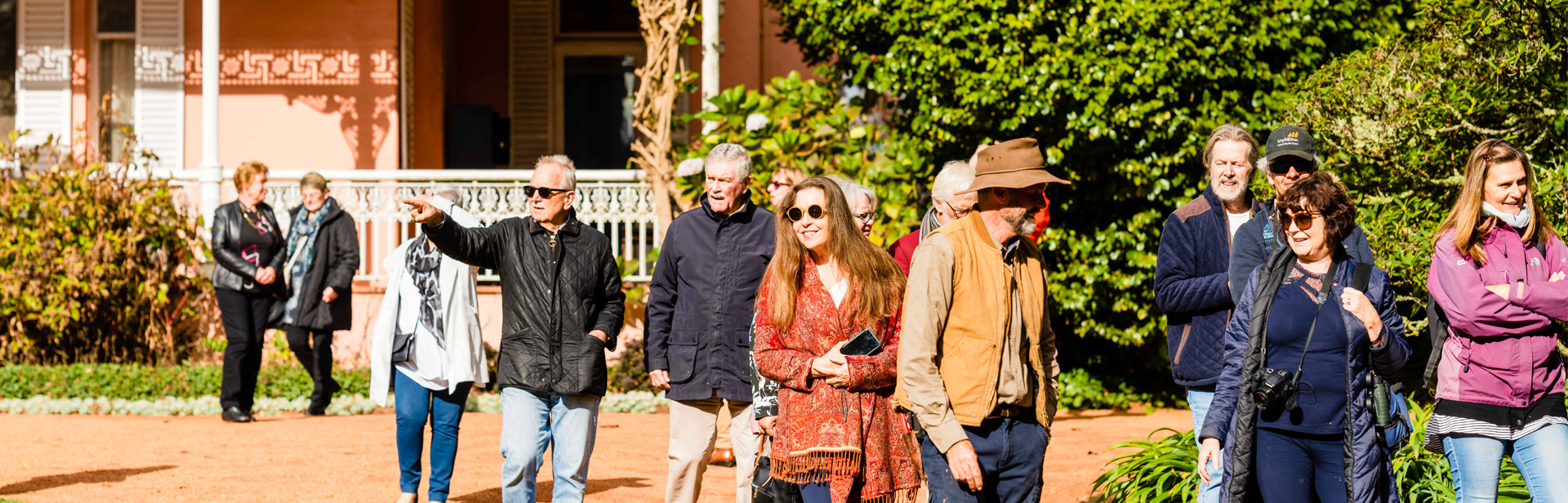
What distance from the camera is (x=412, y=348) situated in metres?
5.75

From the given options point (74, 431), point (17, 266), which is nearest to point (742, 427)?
point (74, 431)

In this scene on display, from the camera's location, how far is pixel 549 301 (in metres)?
5.28

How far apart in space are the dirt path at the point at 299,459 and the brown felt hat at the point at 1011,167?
3.25 m

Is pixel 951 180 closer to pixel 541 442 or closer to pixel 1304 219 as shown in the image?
pixel 1304 219

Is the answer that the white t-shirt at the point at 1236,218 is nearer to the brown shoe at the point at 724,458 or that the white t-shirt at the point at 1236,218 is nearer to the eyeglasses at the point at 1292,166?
the eyeglasses at the point at 1292,166

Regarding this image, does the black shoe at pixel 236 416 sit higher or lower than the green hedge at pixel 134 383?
lower

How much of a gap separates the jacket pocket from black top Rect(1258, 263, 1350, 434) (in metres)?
2.34

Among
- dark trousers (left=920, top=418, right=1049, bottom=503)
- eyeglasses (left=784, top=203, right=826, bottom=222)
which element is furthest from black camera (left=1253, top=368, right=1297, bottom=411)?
eyeglasses (left=784, top=203, right=826, bottom=222)

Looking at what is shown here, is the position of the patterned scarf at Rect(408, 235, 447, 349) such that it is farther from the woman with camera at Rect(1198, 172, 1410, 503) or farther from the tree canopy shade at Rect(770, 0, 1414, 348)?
the tree canopy shade at Rect(770, 0, 1414, 348)

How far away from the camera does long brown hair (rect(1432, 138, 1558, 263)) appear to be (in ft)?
14.0

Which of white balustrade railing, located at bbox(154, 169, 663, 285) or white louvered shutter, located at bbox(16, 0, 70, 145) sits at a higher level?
white louvered shutter, located at bbox(16, 0, 70, 145)

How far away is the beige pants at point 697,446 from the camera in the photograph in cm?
534

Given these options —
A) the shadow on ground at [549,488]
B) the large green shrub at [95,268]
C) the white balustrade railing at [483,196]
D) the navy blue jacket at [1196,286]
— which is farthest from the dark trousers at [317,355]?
the navy blue jacket at [1196,286]

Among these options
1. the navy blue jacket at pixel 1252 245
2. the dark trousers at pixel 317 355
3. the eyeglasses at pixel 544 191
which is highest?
the eyeglasses at pixel 544 191
